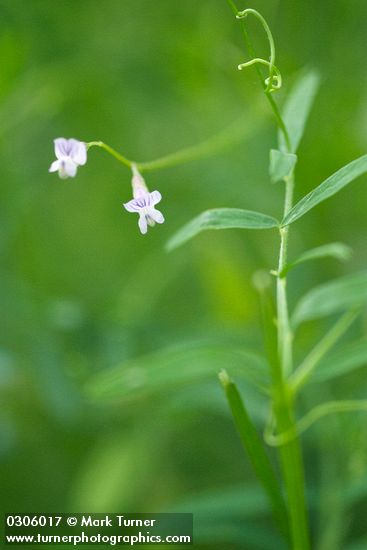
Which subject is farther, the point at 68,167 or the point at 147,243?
the point at 147,243

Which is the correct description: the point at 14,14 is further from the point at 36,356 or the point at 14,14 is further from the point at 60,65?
the point at 36,356

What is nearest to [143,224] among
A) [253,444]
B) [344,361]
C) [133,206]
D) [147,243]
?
[133,206]

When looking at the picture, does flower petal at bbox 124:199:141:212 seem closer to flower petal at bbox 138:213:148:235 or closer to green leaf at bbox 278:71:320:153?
flower petal at bbox 138:213:148:235

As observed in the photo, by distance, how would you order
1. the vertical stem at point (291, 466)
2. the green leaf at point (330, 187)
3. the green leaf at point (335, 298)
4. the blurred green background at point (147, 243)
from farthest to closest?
the blurred green background at point (147, 243), the green leaf at point (335, 298), the vertical stem at point (291, 466), the green leaf at point (330, 187)

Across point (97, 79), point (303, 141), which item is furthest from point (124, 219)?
point (303, 141)

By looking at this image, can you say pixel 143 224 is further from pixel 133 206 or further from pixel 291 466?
pixel 291 466

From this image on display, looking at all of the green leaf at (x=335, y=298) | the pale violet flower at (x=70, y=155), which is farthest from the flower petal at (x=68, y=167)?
the green leaf at (x=335, y=298)

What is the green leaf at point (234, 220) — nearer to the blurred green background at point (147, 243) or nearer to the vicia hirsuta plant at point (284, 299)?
the vicia hirsuta plant at point (284, 299)
